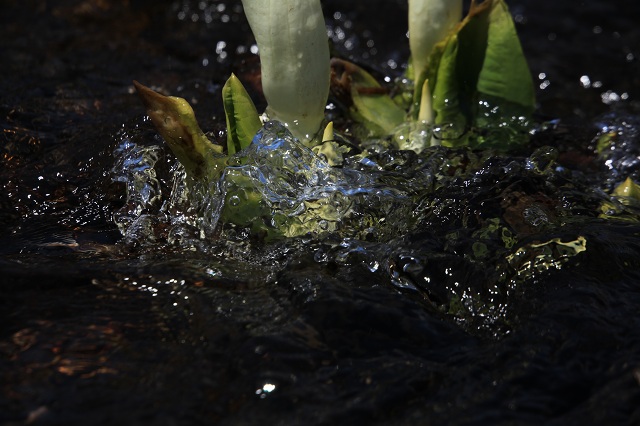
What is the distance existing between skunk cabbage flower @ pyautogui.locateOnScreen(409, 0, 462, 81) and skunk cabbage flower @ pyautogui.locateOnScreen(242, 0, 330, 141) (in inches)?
15.5

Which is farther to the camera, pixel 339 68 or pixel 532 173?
pixel 339 68

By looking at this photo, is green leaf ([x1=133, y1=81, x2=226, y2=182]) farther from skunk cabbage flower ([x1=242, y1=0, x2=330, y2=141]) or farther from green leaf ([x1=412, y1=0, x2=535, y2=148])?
green leaf ([x1=412, y1=0, x2=535, y2=148])

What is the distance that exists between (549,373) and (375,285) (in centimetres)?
40

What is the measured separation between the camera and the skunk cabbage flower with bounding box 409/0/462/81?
2.07 metres

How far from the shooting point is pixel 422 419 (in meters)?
1.33

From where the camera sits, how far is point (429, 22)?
6.91 ft

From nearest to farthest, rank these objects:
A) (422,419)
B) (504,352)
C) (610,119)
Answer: (422,419) < (504,352) < (610,119)

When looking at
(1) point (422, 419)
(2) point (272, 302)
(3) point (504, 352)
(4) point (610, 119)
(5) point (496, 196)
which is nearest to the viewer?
(1) point (422, 419)

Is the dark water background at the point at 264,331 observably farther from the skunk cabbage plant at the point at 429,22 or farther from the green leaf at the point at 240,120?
the skunk cabbage plant at the point at 429,22

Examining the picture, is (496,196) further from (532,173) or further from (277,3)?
(277,3)

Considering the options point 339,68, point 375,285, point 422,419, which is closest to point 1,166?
point 339,68

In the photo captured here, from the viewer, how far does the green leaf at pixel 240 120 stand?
5.84ft

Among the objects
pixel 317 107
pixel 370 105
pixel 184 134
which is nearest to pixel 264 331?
pixel 184 134

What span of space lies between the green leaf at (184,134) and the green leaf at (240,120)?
0.05 meters
